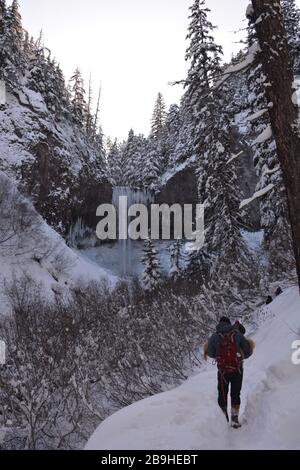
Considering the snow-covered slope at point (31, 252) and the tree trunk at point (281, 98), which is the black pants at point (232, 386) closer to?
the tree trunk at point (281, 98)

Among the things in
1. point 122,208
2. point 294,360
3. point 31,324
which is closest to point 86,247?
point 122,208

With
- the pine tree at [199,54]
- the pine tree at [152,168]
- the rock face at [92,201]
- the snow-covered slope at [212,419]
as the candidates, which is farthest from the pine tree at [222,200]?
the pine tree at [152,168]

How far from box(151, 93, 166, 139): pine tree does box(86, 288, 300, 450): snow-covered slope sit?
5849 cm

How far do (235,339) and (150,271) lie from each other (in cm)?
2839

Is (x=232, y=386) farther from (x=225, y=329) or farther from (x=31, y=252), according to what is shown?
(x=31, y=252)

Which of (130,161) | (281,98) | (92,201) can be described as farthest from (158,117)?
(281,98)

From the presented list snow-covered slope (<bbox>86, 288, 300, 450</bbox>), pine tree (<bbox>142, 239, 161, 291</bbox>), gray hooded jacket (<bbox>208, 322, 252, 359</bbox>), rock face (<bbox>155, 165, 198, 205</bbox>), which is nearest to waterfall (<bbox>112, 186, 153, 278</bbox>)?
rock face (<bbox>155, 165, 198, 205</bbox>)

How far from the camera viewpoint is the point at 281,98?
5.38 meters

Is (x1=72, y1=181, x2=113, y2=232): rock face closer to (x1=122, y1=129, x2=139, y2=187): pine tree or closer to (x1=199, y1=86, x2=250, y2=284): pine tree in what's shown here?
(x1=122, y1=129, x2=139, y2=187): pine tree

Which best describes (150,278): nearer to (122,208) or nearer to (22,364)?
(122,208)

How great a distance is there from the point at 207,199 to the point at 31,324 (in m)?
10.3

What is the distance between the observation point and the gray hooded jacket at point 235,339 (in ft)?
19.9

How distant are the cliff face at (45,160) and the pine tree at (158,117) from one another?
2173 centimetres
